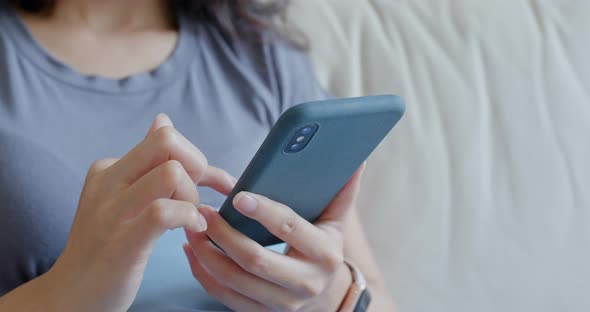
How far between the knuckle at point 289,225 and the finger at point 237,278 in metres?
0.06

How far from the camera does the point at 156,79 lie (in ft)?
2.77

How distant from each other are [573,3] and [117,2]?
26.0 inches

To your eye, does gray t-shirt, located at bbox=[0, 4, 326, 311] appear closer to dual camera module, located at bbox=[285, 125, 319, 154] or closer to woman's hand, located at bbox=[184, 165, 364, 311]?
woman's hand, located at bbox=[184, 165, 364, 311]

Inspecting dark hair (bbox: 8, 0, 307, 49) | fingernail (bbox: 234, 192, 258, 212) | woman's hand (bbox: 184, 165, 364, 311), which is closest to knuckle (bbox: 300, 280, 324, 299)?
woman's hand (bbox: 184, 165, 364, 311)

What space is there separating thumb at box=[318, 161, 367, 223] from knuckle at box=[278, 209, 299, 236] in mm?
84

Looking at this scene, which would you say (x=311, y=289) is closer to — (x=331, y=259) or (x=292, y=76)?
(x=331, y=259)

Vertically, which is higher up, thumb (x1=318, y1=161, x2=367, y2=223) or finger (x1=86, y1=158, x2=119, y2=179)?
finger (x1=86, y1=158, x2=119, y2=179)

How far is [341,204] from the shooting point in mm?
661

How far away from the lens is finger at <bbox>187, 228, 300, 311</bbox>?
609 millimetres

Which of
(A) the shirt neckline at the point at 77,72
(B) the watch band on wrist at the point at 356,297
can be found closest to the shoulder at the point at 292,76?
(A) the shirt neckline at the point at 77,72

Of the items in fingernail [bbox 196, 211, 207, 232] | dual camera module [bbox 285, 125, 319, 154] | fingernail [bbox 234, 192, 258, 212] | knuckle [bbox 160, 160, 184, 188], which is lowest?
fingernail [bbox 196, 211, 207, 232]

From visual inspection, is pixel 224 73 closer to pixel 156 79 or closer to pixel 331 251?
pixel 156 79

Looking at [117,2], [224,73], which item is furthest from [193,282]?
[117,2]

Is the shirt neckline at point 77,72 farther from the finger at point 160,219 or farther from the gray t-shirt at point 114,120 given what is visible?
the finger at point 160,219
